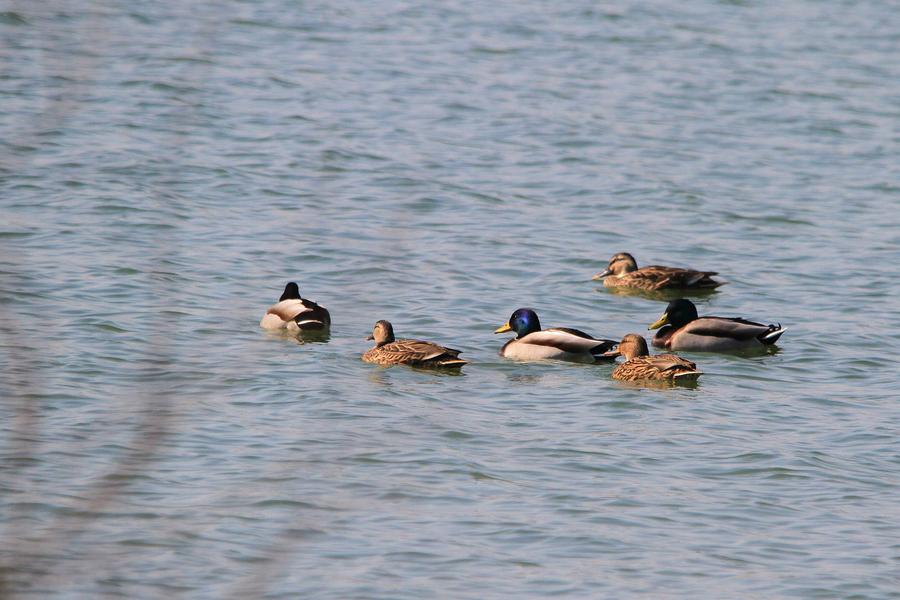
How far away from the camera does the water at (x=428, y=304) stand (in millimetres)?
8406

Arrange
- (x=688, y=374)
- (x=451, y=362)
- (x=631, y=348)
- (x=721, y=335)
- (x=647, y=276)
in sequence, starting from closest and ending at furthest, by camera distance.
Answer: (x=451, y=362) → (x=688, y=374) → (x=631, y=348) → (x=721, y=335) → (x=647, y=276)

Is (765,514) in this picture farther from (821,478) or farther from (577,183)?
(577,183)

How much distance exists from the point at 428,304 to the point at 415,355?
2.59 meters

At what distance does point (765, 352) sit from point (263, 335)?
4857mm

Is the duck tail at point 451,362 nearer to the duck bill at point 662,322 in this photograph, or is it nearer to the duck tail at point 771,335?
the duck bill at point 662,322

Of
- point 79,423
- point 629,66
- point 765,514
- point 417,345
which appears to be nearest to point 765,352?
point 417,345

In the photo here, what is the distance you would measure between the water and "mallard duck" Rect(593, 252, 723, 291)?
231 millimetres

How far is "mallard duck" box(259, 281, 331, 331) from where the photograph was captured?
1383 centimetres

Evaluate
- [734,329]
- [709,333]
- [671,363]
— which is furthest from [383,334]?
[734,329]

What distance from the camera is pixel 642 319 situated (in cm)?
1612

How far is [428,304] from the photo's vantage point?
1541 centimetres

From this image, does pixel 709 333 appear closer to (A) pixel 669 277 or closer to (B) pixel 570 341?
(B) pixel 570 341

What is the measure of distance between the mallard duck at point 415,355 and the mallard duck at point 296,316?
37.0 inches

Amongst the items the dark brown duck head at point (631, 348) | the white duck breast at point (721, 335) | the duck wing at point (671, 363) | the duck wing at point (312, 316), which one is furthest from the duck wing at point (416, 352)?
the white duck breast at point (721, 335)
